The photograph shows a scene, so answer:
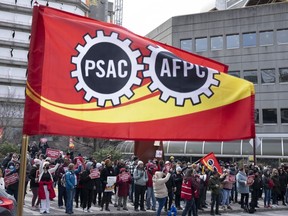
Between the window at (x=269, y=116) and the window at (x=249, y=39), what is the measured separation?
7.53 meters

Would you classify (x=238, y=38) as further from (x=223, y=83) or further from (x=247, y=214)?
(x=223, y=83)

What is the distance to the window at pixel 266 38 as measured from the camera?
47356mm

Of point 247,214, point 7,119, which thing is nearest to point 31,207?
point 247,214

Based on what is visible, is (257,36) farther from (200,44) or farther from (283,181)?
(283,181)

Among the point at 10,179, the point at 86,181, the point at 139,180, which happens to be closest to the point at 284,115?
the point at 139,180

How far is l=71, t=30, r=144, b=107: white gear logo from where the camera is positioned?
5469 mm

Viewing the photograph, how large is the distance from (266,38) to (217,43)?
214 inches

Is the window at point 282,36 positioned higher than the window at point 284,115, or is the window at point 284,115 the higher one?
the window at point 282,36

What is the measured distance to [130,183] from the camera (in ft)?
56.2

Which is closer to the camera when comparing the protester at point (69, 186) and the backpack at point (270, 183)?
the protester at point (69, 186)

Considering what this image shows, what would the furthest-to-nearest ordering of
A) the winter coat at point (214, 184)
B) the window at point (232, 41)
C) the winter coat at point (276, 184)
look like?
the window at point (232, 41) → the winter coat at point (276, 184) → the winter coat at point (214, 184)

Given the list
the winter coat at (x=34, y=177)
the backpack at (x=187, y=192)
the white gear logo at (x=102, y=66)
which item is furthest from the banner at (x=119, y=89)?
the winter coat at (x=34, y=177)

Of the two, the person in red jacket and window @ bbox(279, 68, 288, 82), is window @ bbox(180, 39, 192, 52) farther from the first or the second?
the person in red jacket

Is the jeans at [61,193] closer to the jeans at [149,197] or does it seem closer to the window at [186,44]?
the jeans at [149,197]
